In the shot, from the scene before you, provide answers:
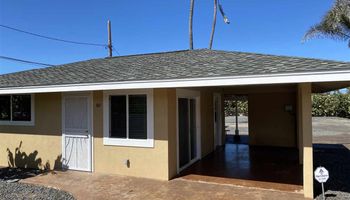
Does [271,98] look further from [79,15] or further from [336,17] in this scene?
[79,15]

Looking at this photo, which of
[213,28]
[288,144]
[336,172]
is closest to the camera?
[336,172]

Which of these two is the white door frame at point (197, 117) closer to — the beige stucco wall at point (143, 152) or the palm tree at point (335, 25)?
the beige stucco wall at point (143, 152)

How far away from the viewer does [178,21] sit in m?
27.2

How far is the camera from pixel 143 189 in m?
6.91

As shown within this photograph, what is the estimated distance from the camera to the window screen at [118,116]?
8195 millimetres

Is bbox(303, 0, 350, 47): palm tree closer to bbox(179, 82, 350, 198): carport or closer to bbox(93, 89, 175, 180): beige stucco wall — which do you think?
bbox(179, 82, 350, 198): carport

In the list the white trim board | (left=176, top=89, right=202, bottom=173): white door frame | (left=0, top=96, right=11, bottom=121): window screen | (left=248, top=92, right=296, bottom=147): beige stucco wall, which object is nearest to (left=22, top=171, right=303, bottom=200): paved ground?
(left=176, top=89, right=202, bottom=173): white door frame

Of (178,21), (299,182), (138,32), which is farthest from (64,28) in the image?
(299,182)

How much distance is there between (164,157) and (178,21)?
70.2 feet

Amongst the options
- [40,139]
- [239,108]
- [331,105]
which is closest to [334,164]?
[40,139]

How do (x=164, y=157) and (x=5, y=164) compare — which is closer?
(x=164, y=157)

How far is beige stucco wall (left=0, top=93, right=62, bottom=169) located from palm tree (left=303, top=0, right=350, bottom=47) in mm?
13391

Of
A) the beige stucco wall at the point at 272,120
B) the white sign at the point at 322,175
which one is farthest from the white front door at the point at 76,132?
the beige stucco wall at the point at 272,120

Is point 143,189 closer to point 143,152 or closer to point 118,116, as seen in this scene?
point 143,152
